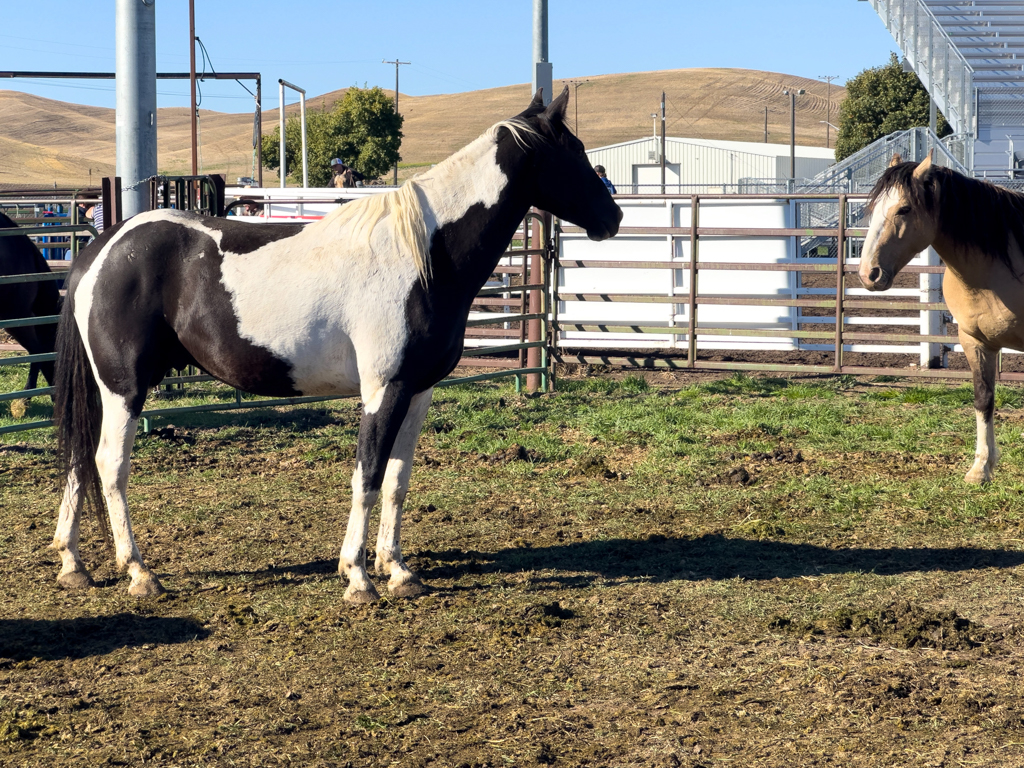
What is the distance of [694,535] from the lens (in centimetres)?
557

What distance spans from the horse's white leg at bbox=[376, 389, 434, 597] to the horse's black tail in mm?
1303

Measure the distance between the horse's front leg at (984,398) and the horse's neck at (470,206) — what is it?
3.66 meters

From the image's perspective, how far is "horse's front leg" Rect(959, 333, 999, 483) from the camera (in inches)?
260

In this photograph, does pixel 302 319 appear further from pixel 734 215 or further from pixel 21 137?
pixel 21 137

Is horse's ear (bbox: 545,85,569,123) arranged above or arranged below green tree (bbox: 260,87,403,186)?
below

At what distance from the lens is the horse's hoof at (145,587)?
15.1ft

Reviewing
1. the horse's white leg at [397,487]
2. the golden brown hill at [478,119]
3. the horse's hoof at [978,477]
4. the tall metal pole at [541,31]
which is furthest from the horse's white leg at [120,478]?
the golden brown hill at [478,119]

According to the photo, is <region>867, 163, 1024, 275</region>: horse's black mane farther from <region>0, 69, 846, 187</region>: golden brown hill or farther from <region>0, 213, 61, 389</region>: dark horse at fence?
<region>0, 69, 846, 187</region>: golden brown hill

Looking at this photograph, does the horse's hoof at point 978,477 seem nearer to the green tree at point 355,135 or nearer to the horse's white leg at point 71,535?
the horse's white leg at point 71,535

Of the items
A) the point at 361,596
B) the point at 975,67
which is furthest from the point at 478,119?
the point at 361,596

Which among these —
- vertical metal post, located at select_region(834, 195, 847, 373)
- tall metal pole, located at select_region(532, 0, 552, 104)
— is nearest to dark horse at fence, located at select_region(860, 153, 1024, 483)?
vertical metal post, located at select_region(834, 195, 847, 373)

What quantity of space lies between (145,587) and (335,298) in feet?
5.08

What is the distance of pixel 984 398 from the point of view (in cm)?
670

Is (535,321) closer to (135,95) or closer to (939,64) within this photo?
(135,95)
